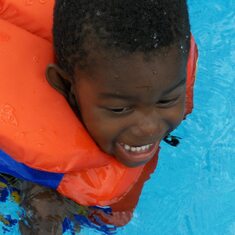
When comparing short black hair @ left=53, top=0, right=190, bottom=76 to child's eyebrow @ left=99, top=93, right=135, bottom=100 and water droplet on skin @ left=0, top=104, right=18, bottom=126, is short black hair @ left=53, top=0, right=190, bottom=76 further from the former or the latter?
water droplet on skin @ left=0, top=104, right=18, bottom=126

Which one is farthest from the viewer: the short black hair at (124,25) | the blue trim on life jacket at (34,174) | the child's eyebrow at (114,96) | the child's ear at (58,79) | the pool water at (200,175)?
the pool water at (200,175)

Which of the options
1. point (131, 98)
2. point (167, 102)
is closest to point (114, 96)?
point (131, 98)

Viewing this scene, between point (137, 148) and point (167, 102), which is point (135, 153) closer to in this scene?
point (137, 148)

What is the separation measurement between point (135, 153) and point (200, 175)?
1041 mm

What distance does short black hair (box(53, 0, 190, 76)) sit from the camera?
1.42m

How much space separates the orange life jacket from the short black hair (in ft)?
0.91

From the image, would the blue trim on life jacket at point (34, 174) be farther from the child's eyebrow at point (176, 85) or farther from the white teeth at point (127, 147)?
the child's eyebrow at point (176, 85)

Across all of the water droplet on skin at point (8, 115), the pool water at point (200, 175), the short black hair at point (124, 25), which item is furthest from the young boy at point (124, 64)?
the pool water at point (200, 175)

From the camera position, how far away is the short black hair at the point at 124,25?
1.42 meters

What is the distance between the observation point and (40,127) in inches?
67.9

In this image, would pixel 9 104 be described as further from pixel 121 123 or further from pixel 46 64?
pixel 121 123

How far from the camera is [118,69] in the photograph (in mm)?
1471

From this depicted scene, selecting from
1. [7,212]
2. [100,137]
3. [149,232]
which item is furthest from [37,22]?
[149,232]

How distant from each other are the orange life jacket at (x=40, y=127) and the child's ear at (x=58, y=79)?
0.07 feet
